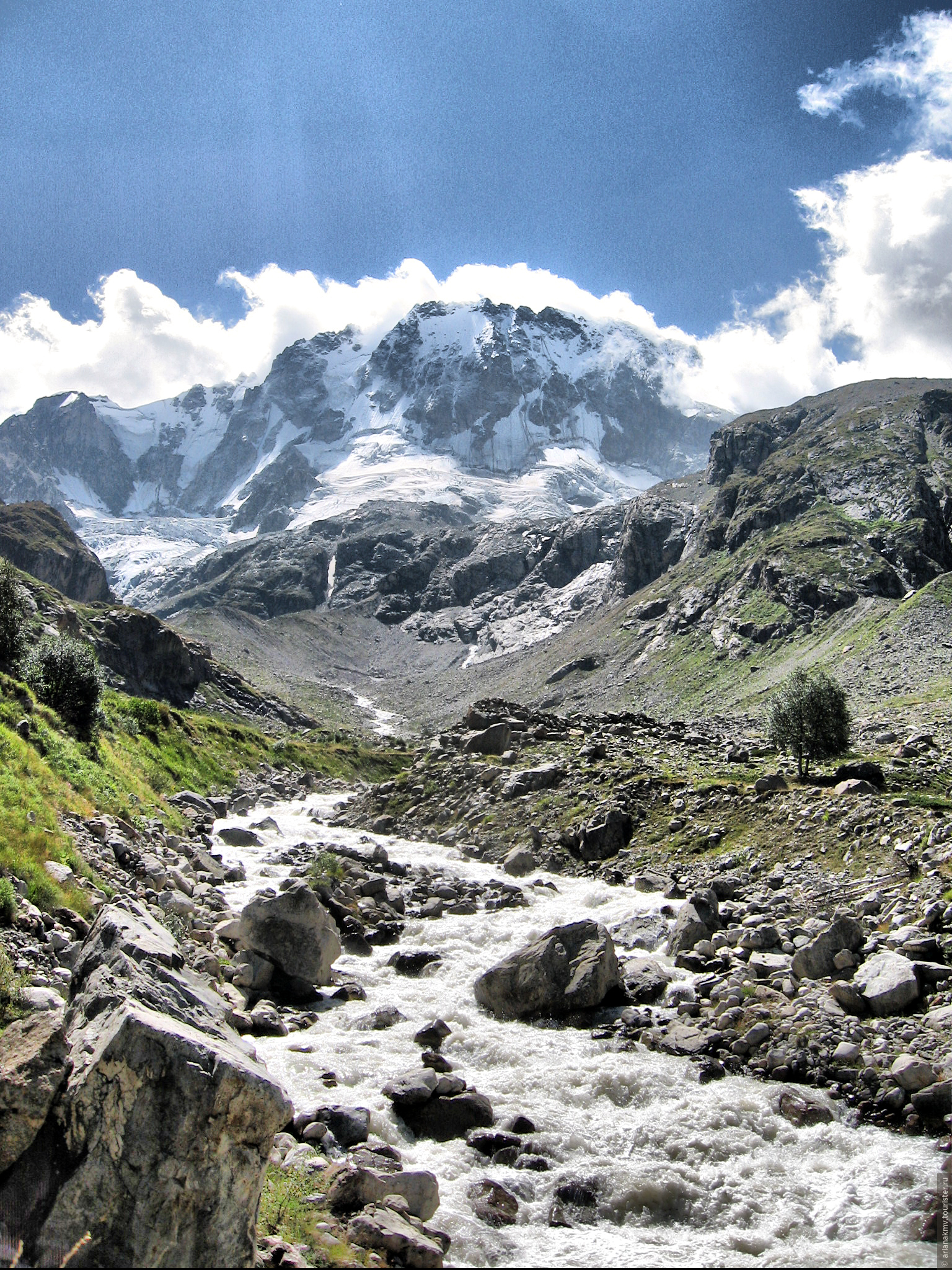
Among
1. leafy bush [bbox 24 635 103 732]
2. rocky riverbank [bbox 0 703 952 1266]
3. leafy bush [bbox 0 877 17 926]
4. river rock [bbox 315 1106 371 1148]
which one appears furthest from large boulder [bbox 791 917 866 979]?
leafy bush [bbox 24 635 103 732]

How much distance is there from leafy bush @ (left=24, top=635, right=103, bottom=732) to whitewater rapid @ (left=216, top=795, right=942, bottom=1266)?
22.2 m

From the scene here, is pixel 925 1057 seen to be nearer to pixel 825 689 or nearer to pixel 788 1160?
pixel 788 1160

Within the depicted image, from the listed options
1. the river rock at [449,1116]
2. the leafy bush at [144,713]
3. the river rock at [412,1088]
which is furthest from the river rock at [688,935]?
the leafy bush at [144,713]

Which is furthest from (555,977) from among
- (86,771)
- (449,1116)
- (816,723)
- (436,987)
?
(816,723)

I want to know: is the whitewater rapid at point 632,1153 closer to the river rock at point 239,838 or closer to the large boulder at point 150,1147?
the large boulder at point 150,1147

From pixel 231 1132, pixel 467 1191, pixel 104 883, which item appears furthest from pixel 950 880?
pixel 104 883

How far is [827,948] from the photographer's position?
18.6 m

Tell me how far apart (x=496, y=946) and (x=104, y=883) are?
11990 mm

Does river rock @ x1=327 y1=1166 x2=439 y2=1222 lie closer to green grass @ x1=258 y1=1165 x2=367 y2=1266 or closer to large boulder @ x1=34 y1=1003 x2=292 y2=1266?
green grass @ x1=258 y1=1165 x2=367 y2=1266

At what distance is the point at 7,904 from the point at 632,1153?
1205 cm

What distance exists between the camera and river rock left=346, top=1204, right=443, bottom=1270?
32.1ft

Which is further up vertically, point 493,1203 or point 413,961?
point 413,961

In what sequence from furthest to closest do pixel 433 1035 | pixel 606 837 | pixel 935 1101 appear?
pixel 606 837 → pixel 433 1035 → pixel 935 1101

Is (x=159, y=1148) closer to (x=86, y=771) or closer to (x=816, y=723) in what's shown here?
(x=86, y=771)
